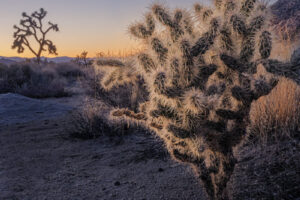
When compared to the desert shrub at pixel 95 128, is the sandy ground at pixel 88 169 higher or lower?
lower

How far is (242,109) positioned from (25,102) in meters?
7.61

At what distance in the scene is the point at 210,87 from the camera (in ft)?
7.70

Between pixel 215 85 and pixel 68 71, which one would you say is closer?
pixel 215 85

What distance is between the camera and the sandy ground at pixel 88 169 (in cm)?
272

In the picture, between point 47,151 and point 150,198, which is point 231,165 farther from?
point 47,151

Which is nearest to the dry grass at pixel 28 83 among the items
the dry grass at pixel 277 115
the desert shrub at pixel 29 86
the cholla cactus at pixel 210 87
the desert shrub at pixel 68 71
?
the desert shrub at pixel 29 86

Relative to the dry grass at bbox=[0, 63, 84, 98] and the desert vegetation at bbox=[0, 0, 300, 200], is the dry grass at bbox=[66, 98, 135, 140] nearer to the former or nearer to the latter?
the desert vegetation at bbox=[0, 0, 300, 200]

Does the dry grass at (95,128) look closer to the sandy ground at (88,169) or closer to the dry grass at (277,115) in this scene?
the sandy ground at (88,169)

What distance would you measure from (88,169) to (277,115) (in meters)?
2.57

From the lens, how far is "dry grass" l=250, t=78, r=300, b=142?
10.7ft

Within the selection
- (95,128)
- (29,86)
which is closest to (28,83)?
(29,86)

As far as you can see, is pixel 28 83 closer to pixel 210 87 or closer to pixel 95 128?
pixel 95 128

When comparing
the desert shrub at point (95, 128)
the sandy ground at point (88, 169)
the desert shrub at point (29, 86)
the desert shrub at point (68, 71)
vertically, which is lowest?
the sandy ground at point (88, 169)

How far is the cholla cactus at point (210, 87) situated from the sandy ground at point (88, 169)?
59 centimetres
